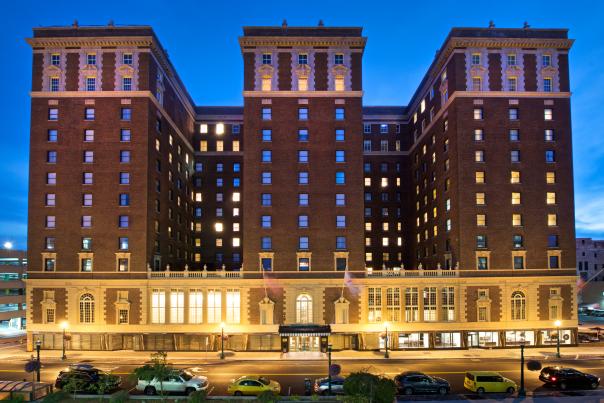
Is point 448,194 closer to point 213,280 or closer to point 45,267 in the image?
point 213,280

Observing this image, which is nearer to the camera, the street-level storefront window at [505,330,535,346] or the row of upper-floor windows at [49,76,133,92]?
the street-level storefront window at [505,330,535,346]

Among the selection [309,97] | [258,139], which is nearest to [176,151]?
[258,139]

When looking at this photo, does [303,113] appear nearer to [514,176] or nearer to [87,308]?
[514,176]

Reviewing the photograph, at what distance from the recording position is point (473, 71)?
66375 mm

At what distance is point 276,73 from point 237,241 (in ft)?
118

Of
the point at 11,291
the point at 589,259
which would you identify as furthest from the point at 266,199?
the point at 589,259

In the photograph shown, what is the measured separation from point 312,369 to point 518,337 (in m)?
28.5

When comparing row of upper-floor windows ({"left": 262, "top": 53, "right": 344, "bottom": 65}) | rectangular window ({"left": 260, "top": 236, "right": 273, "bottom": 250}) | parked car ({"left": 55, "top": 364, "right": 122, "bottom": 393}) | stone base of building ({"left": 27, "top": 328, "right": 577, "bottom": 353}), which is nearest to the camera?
parked car ({"left": 55, "top": 364, "right": 122, "bottom": 393})

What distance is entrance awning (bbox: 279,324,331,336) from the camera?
200ft

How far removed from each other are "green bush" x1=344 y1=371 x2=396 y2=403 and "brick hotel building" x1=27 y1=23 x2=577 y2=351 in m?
30.0

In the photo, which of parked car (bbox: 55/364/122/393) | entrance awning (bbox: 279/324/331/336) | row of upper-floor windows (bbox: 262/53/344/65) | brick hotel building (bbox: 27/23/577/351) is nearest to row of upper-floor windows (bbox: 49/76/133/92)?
brick hotel building (bbox: 27/23/577/351)

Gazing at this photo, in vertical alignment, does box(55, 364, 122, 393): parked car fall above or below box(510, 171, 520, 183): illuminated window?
below

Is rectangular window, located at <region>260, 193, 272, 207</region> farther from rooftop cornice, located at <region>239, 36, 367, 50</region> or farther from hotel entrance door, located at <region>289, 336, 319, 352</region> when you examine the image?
rooftop cornice, located at <region>239, 36, 367, 50</region>

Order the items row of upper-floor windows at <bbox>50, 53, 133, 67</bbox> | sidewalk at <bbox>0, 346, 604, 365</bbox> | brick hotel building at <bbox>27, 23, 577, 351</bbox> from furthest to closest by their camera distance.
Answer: row of upper-floor windows at <bbox>50, 53, 133, 67</bbox> < brick hotel building at <bbox>27, 23, 577, 351</bbox> < sidewalk at <bbox>0, 346, 604, 365</bbox>
